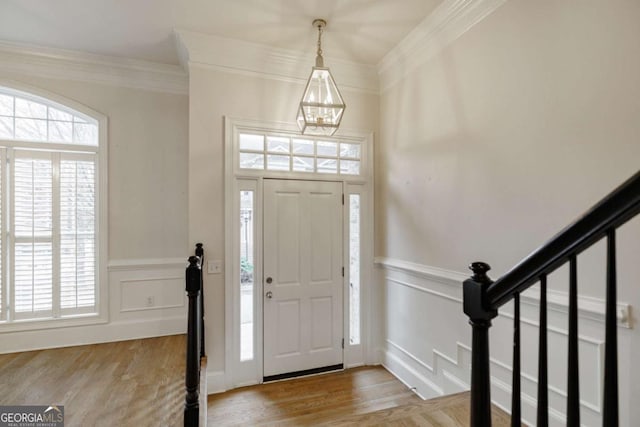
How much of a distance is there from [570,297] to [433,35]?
2.59m

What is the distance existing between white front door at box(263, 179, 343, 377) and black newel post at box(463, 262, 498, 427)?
2.29m

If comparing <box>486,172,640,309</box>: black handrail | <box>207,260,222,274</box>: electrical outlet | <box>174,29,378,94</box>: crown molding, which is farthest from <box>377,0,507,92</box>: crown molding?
<box>207,260,222,274</box>: electrical outlet

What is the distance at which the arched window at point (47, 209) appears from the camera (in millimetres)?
3070

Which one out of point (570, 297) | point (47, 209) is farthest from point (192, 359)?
point (47, 209)

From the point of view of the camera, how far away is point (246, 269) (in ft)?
10.2

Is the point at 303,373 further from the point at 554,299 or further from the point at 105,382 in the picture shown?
the point at 554,299

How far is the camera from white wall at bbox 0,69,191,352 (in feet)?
11.0

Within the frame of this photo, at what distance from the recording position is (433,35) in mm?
2713

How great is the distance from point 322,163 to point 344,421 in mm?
2303

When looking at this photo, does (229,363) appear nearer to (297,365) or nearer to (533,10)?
(297,365)

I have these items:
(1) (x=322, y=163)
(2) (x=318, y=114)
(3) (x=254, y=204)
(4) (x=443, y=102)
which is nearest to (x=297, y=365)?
(3) (x=254, y=204)

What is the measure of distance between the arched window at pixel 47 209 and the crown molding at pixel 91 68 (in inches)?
11.2

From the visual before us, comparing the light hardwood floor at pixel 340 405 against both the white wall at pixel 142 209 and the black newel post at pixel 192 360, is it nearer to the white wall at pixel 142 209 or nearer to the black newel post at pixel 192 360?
the black newel post at pixel 192 360

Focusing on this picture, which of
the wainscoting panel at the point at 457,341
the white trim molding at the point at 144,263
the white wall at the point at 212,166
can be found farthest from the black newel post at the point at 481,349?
the white trim molding at the point at 144,263
